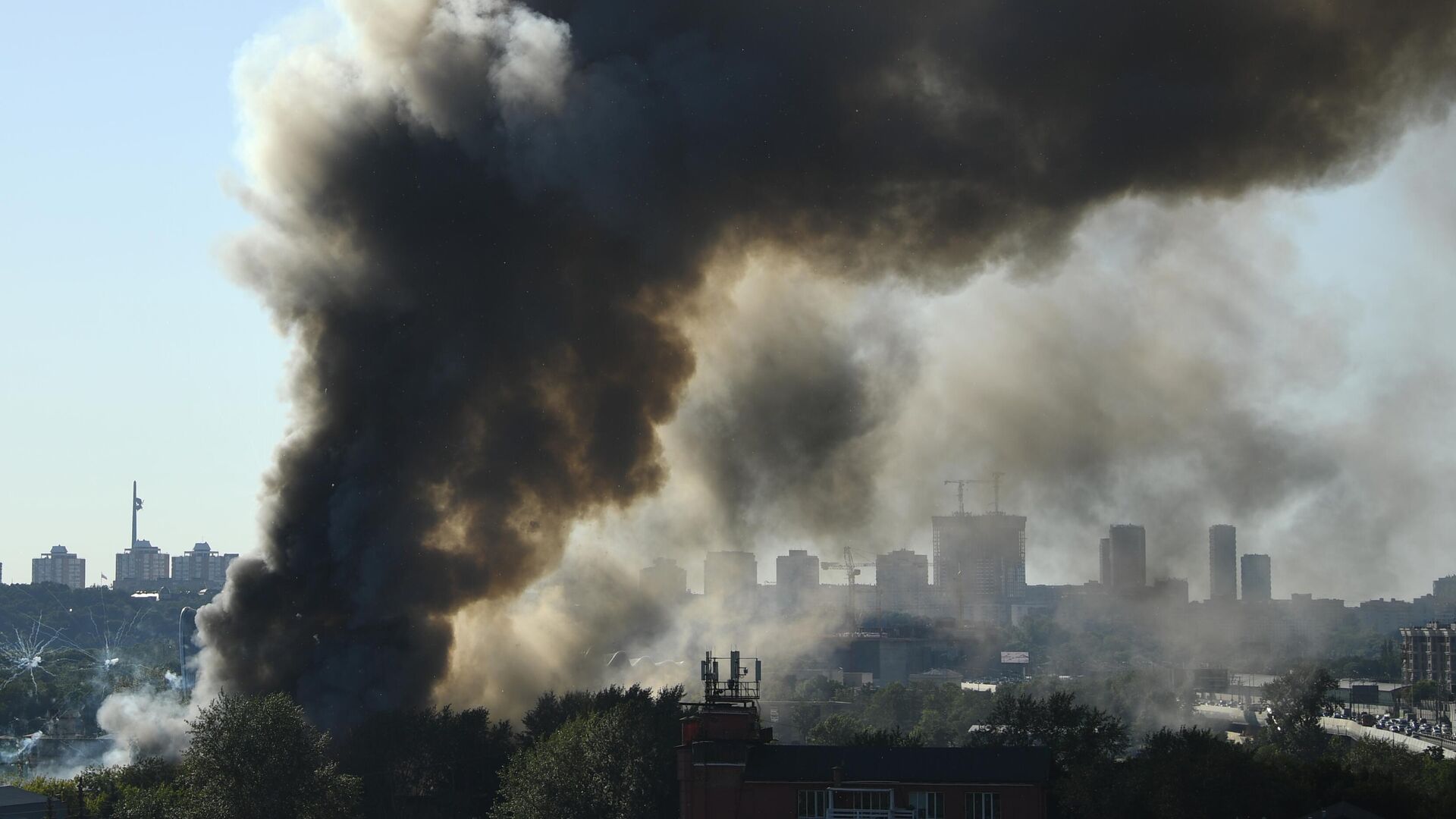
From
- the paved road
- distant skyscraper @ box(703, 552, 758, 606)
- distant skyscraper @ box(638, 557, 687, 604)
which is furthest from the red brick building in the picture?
distant skyscraper @ box(703, 552, 758, 606)

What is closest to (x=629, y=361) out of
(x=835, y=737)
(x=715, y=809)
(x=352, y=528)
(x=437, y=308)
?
(x=437, y=308)

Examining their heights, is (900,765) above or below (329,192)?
below

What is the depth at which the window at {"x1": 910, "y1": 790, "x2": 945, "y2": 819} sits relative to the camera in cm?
6122

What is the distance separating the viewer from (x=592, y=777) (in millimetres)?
71250

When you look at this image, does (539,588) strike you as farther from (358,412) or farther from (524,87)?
(524,87)

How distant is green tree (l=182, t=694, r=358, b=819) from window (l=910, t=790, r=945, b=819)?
2061cm

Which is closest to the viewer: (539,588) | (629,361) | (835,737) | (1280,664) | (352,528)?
(352,528)

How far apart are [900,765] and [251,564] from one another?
1311 inches

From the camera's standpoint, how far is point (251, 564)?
81125mm

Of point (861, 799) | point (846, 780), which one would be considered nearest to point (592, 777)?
point (846, 780)

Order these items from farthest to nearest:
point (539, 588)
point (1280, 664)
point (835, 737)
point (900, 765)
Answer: point (1280, 664) < point (835, 737) < point (539, 588) < point (900, 765)

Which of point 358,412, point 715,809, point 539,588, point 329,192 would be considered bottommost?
point 715,809

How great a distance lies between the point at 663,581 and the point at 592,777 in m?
61.4

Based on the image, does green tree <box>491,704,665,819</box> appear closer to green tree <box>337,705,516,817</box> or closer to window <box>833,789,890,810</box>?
green tree <box>337,705,516,817</box>
